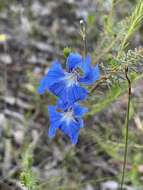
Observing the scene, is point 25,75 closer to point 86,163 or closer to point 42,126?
point 42,126

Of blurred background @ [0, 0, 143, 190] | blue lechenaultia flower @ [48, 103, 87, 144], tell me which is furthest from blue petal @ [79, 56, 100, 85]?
blurred background @ [0, 0, 143, 190]

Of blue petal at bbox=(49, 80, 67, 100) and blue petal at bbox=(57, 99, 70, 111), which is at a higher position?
blue petal at bbox=(49, 80, 67, 100)

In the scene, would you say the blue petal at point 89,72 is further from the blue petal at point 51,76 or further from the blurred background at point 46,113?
the blurred background at point 46,113

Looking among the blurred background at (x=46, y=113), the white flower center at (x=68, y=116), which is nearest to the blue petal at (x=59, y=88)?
the white flower center at (x=68, y=116)

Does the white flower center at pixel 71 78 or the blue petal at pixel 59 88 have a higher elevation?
the white flower center at pixel 71 78

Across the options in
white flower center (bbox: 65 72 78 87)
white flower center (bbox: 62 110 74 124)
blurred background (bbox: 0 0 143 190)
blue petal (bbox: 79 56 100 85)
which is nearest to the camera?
blue petal (bbox: 79 56 100 85)

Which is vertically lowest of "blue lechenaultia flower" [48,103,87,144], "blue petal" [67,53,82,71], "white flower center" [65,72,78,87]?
"blue lechenaultia flower" [48,103,87,144]

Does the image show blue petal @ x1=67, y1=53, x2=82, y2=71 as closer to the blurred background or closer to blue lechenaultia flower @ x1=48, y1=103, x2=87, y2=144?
blue lechenaultia flower @ x1=48, y1=103, x2=87, y2=144

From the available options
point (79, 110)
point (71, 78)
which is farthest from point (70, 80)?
point (79, 110)
